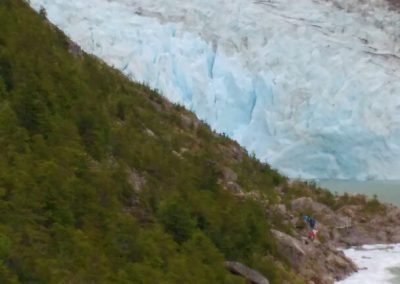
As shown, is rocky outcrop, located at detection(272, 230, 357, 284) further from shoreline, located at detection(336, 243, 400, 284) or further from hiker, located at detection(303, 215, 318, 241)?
hiker, located at detection(303, 215, 318, 241)

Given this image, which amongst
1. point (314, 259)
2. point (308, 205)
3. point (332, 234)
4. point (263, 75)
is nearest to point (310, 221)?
point (332, 234)

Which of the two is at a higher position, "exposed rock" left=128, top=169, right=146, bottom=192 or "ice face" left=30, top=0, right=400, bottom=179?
"ice face" left=30, top=0, right=400, bottom=179

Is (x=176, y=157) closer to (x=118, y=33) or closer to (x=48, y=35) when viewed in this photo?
(x=48, y=35)

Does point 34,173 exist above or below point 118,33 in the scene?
below

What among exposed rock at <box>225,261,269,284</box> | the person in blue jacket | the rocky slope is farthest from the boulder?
exposed rock at <box>225,261,269,284</box>

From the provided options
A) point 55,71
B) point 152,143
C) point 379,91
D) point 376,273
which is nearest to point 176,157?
point 152,143
